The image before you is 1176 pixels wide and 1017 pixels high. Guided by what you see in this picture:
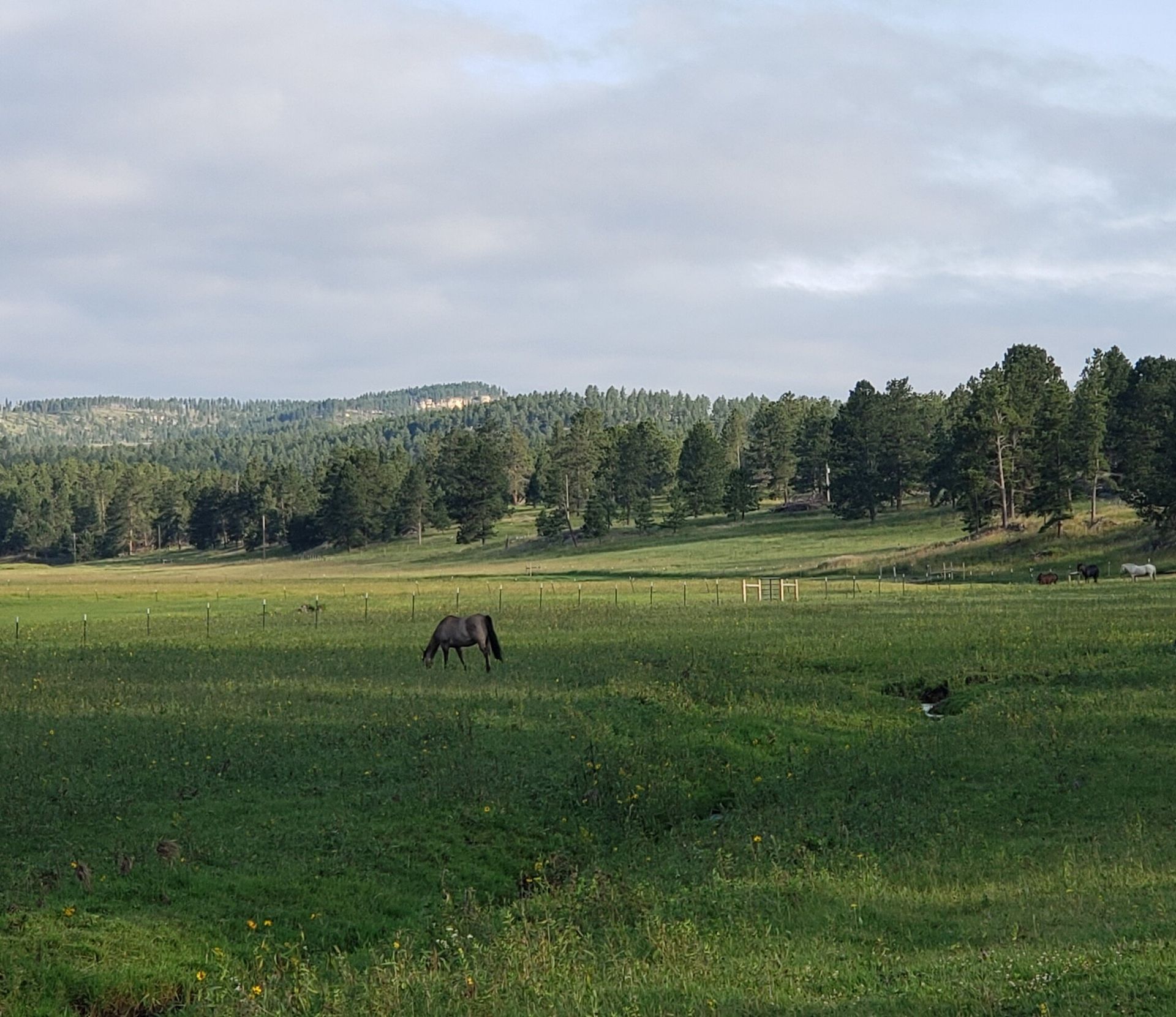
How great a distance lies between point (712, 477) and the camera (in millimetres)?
135625

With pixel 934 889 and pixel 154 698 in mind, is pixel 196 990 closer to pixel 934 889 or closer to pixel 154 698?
pixel 934 889

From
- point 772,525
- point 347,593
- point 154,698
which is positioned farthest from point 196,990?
point 772,525

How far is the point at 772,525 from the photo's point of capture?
126 metres

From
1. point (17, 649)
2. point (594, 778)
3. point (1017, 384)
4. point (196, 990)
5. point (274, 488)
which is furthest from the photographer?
point (274, 488)

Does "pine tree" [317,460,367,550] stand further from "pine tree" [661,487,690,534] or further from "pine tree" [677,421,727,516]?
"pine tree" [677,421,727,516]

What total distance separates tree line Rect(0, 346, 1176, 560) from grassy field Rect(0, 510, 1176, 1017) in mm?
55510

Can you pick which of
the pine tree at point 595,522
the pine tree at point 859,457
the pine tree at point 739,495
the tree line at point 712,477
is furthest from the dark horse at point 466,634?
the pine tree at point 739,495

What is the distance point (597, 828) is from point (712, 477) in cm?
11917

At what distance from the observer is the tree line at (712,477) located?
90.2 metres

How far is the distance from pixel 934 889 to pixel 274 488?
162 m

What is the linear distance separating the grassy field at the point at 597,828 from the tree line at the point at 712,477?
55510mm

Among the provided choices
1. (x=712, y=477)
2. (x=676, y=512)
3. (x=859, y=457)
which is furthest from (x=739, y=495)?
(x=859, y=457)

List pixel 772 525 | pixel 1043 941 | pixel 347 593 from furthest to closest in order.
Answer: pixel 772 525, pixel 347 593, pixel 1043 941

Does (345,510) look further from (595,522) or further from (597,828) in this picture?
(597,828)
